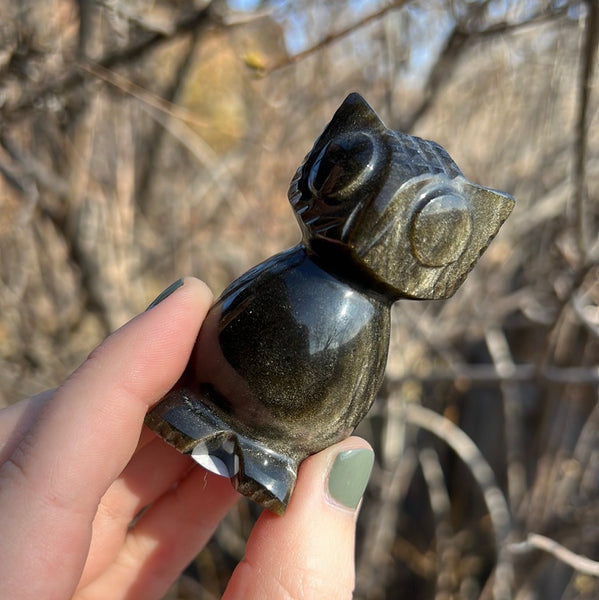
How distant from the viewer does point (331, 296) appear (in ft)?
2.60

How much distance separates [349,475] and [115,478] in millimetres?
333

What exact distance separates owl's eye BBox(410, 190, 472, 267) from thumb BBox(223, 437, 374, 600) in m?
0.29

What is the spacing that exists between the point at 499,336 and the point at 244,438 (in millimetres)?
1424

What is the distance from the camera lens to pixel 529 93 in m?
2.21

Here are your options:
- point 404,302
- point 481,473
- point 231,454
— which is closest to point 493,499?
point 481,473

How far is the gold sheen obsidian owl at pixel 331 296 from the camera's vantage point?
2.47 ft

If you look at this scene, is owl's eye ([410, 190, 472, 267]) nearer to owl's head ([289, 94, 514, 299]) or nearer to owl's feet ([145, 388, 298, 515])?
owl's head ([289, 94, 514, 299])

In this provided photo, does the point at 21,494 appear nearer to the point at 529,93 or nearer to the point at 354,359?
the point at 354,359

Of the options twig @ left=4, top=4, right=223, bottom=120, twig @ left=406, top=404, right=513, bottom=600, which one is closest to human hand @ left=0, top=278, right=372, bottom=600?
twig @ left=4, top=4, right=223, bottom=120

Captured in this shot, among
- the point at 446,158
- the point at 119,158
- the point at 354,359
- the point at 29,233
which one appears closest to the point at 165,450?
the point at 354,359

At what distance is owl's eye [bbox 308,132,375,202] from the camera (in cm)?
76

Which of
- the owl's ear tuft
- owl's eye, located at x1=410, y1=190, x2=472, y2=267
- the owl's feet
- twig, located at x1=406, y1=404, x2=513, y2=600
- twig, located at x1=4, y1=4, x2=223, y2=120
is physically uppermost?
twig, located at x1=4, y1=4, x2=223, y2=120

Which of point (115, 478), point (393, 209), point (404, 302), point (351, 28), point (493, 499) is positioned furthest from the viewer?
point (404, 302)

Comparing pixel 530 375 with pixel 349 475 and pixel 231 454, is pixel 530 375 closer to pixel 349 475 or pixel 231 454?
pixel 349 475
